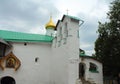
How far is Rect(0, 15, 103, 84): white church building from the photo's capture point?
12602 mm

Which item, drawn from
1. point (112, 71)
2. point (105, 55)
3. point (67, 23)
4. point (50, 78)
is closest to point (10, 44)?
point (50, 78)

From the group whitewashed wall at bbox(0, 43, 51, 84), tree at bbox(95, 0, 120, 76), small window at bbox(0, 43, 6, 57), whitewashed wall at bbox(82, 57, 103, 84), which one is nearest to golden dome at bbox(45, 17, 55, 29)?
whitewashed wall at bbox(0, 43, 51, 84)

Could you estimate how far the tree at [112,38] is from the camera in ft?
51.6

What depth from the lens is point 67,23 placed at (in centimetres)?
1276

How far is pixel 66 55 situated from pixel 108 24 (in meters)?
6.84

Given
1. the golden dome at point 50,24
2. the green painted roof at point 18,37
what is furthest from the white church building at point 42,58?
the golden dome at point 50,24

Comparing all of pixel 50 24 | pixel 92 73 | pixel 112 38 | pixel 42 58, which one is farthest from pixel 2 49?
pixel 112 38

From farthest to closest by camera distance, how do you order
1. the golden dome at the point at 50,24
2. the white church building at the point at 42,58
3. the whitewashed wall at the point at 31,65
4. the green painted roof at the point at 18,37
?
the golden dome at the point at 50,24, the green painted roof at the point at 18,37, the whitewashed wall at the point at 31,65, the white church building at the point at 42,58

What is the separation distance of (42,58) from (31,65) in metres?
1.26

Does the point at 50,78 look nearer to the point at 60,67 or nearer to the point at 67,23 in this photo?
the point at 60,67

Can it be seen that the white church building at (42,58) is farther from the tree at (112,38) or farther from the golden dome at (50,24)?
the golden dome at (50,24)

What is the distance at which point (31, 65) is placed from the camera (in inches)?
599

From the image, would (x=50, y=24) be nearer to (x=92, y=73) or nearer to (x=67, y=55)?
(x=92, y=73)

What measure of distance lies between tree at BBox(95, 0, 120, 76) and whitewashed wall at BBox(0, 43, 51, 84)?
5848 millimetres
